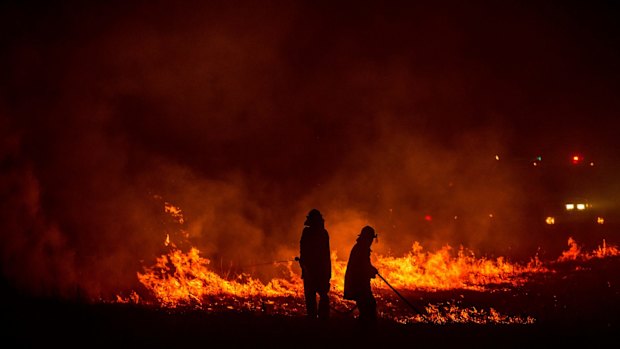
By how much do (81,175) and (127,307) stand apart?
886 centimetres

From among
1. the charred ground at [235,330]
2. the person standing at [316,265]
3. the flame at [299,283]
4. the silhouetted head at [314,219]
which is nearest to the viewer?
the charred ground at [235,330]

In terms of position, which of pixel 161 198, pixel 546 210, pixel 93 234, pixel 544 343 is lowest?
pixel 544 343

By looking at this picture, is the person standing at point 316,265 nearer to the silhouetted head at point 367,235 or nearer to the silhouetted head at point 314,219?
the silhouetted head at point 314,219

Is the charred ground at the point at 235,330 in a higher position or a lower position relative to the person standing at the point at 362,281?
lower

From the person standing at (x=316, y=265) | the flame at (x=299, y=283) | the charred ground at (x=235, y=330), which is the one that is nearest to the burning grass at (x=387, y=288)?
the flame at (x=299, y=283)

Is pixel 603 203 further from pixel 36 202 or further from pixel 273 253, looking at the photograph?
pixel 36 202

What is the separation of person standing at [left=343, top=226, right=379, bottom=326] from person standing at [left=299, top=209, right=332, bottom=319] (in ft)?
2.12

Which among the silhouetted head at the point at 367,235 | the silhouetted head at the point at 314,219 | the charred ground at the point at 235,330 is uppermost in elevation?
the silhouetted head at the point at 314,219

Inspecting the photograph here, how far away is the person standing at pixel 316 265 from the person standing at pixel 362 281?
646 millimetres

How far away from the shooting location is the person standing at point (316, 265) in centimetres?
917

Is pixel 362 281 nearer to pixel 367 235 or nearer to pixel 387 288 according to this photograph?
pixel 367 235

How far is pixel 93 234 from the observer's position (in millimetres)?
17094

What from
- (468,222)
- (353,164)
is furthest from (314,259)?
(468,222)

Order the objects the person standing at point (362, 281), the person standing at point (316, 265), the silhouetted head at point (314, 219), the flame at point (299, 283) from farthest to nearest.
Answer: the flame at point (299, 283) < the silhouetted head at point (314, 219) < the person standing at point (316, 265) < the person standing at point (362, 281)
